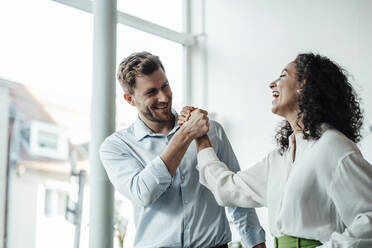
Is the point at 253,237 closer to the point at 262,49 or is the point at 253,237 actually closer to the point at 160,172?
the point at 160,172

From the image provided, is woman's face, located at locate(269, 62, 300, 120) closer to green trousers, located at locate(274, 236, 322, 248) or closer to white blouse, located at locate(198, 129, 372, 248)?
white blouse, located at locate(198, 129, 372, 248)

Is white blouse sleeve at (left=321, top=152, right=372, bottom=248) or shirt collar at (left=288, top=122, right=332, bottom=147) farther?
shirt collar at (left=288, top=122, right=332, bottom=147)

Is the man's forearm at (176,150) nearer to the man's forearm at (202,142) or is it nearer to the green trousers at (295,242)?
the man's forearm at (202,142)

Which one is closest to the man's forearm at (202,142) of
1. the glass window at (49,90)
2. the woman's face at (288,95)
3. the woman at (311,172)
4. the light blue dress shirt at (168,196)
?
the woman at (311,172)

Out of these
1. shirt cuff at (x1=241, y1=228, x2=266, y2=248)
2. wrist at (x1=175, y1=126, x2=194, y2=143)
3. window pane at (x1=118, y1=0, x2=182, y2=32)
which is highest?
window pane at (x1=118, y1=0, x2=182, y2=32)

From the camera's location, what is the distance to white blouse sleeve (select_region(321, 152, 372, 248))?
1.60 meters

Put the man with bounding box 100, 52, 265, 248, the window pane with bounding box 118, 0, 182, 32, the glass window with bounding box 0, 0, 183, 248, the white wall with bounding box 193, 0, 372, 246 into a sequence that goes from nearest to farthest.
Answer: the man with bounding box 100, 52, 265, 248 → the glass window with bounding box 0, 0, 183, 248 → the white wall with bounding box 193, 0, 372, 246 → the window pane with bounding box 118, 0, 182, 32

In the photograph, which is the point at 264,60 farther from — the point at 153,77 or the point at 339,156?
the point at 339,156

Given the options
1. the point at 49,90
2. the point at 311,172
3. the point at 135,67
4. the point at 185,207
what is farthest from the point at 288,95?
the point at 49,90

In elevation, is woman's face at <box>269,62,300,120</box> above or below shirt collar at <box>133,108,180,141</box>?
above

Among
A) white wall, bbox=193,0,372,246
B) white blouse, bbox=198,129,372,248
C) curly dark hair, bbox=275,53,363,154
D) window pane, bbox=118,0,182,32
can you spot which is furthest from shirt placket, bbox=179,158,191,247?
window pane, bbox=118,0,182,32

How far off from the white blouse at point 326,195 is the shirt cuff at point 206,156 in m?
0.30

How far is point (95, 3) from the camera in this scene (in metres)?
3.47

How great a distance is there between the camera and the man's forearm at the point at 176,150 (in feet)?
6.98
